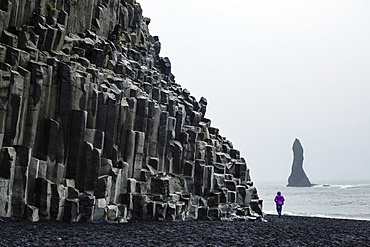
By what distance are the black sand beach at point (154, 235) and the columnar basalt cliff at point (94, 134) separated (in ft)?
5.20

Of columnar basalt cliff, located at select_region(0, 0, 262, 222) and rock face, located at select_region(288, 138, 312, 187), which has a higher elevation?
rock face, located at select_region(288, 138, 312, 187)

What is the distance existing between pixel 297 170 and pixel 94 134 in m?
151

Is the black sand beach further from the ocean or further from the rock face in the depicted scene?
the rock face

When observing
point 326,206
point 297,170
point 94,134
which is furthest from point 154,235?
point 297,170

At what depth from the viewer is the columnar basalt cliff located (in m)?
20.7

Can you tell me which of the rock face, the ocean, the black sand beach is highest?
the rock face

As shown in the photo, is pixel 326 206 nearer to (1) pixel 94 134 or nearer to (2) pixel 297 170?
(1) pixel 94 134

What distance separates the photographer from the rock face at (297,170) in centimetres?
15900

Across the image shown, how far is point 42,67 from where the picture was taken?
2209 cm

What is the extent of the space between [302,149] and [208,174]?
135 metres

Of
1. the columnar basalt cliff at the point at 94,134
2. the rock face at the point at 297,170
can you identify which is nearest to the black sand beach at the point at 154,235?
the columnar basalt cliff at the point at 94,134

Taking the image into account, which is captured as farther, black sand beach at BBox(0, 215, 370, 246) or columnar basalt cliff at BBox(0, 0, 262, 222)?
columnar basalt cliff at BBox(0, 0, 262, 222)

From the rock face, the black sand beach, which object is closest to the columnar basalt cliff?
the black sand beach

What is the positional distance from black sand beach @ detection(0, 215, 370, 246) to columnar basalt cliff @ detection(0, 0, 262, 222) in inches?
62.4
